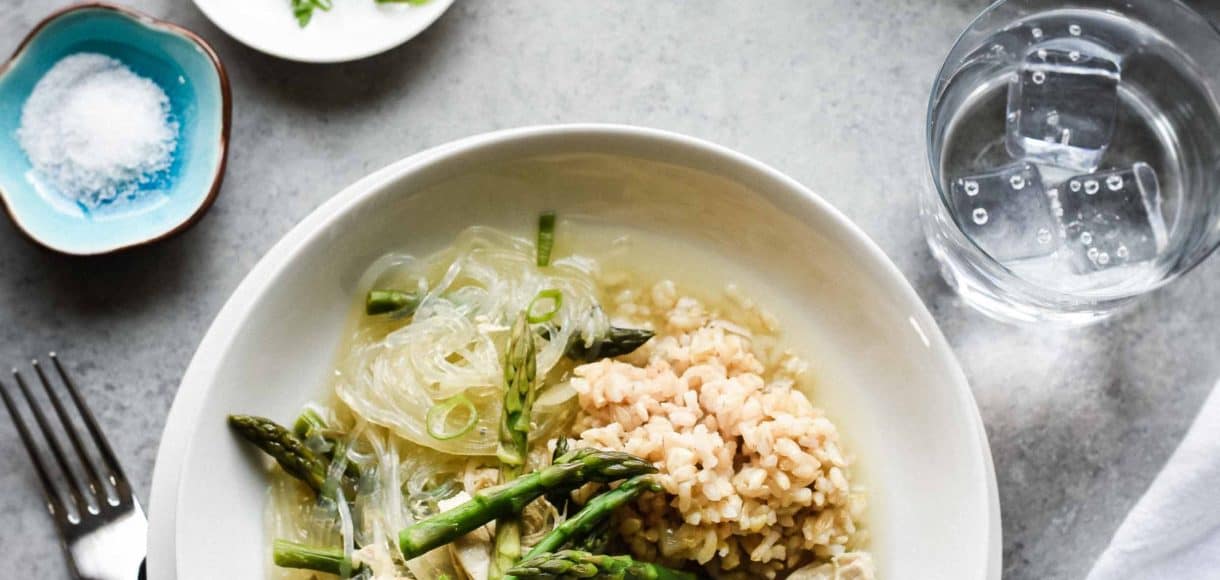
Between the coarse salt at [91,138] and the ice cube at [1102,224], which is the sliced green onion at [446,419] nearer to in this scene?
the coarse salt at [91,138]

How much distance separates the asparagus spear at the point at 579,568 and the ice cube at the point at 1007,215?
4.45 ft

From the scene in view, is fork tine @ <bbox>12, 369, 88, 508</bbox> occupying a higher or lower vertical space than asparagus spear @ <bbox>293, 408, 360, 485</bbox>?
lower

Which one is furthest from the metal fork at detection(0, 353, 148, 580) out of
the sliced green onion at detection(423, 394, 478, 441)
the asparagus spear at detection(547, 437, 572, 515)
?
the asparagus spear at detection(547, 437, 572, 515)

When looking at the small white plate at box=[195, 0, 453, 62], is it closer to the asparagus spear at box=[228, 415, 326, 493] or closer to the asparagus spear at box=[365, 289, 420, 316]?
the asparagus spear at box=[365, 289, 420, 316]

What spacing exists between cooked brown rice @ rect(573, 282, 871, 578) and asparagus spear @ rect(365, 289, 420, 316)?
1.60ft

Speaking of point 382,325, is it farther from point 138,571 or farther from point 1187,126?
point 1187,126

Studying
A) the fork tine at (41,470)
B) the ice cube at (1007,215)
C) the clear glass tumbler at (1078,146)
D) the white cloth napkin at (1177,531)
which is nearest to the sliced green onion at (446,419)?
the fork tine at (41,470)

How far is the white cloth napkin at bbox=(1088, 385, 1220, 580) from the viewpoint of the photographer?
288 centimetres

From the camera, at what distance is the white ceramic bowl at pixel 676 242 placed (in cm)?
263

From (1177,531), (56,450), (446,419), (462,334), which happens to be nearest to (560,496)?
(446,419)

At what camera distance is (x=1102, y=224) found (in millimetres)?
3111

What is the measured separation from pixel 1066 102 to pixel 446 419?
1982 mm

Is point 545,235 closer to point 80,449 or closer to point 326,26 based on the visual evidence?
point 326,26

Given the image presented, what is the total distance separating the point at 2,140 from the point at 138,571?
Result: 127 centimetres
